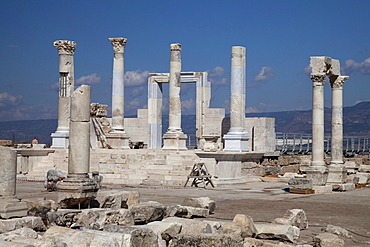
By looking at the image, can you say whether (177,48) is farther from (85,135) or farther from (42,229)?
(42,229)

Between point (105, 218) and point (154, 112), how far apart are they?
21.8m

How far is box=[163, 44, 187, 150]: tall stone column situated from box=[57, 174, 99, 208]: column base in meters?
11.6

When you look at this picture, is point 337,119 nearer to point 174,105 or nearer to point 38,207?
point 174,105

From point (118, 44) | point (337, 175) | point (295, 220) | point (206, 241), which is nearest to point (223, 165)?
point (337, 175)

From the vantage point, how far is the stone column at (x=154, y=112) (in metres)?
32.7

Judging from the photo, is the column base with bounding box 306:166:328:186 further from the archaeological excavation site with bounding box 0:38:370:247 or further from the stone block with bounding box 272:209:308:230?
the stone block with bounding box 272:209:308:230

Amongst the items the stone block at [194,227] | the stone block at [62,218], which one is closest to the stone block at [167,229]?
the stone block at [194,227]

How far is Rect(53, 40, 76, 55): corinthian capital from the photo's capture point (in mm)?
26312

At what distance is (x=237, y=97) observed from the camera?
2388 cm

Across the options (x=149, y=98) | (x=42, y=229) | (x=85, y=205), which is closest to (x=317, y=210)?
(x=85, y=205)

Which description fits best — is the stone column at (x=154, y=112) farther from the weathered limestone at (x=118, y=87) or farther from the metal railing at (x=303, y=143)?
the metal railing at (x=303, y=143)

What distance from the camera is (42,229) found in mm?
10906

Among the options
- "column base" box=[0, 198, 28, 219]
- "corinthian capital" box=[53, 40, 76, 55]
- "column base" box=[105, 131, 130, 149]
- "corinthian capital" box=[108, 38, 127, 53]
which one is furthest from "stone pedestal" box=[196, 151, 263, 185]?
"column base" box=[0, 198, 28, 219]

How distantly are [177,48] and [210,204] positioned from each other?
12328 millimetres
